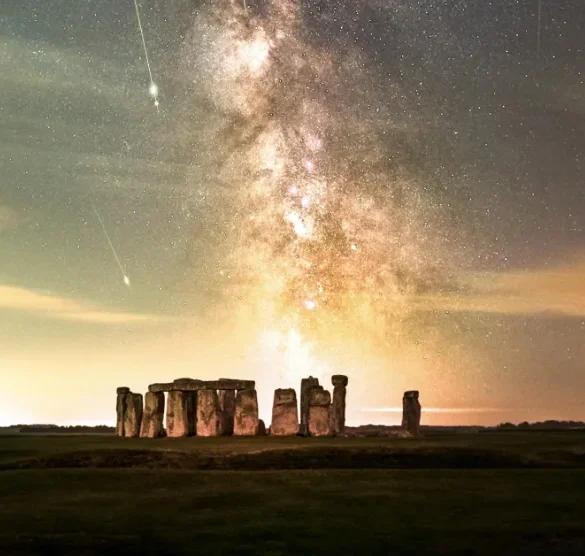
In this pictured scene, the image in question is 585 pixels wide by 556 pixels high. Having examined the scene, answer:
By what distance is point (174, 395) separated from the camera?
4266 centimetres

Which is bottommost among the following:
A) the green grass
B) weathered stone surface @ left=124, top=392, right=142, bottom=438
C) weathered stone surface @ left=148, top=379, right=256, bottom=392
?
the green grass

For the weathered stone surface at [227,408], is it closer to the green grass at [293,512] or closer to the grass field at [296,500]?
the grass field at [296,500]

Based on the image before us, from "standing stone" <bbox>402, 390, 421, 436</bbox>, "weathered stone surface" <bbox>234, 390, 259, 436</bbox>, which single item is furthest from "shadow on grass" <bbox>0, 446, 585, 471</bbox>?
"standing stone" <bbox>402, 390, 421, 436</bbox>

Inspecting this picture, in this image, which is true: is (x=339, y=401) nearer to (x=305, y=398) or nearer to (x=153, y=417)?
(x=305, y=398)

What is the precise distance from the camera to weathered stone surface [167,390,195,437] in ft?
138

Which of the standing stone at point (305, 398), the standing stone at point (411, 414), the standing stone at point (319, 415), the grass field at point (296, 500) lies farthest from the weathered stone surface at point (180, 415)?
the grass field at point (296, 500)

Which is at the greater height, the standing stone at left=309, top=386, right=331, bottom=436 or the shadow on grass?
the standing stone at left=309, top=386, right=331, bottom=436

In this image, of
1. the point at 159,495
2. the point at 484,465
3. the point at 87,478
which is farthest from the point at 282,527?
the point at 484,465

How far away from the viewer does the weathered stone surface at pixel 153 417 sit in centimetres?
4250

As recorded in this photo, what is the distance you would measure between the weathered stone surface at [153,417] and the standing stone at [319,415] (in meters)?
6.84

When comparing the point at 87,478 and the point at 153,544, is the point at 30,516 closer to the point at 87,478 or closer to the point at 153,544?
the point at 153,544

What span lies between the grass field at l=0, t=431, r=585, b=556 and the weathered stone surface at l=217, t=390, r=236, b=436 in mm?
10321

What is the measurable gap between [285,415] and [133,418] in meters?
7.62

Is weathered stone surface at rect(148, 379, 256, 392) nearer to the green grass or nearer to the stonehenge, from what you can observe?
the stonehenge
